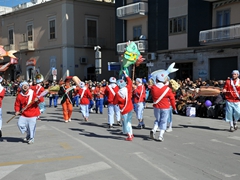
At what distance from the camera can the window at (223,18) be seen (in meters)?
22.4

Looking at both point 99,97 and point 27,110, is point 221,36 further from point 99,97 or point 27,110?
point 27,110

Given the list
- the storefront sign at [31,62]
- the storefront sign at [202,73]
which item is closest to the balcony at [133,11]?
the storefront sign at [202,73]

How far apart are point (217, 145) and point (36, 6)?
32.1 m

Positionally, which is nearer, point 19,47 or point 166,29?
point 166,29

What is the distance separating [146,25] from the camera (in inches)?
1127

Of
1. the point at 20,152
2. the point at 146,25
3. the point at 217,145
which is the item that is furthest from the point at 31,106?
the point at 146,25

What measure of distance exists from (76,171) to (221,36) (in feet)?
58.5

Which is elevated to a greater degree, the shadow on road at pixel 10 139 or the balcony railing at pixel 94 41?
the balcony railing at pixel 94 41

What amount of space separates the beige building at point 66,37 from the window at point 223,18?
1585cm

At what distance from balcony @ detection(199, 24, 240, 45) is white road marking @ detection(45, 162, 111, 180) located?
54.3ft

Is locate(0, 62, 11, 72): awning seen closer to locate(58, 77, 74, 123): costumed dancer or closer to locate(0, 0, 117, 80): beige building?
locate(0, 0, 117, 80): beige building

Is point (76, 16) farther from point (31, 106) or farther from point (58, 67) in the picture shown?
point (31, 106)

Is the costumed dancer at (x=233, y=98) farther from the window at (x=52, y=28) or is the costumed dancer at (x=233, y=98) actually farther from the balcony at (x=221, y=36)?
the window at (x=52, y=28)

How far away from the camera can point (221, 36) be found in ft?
71.9
